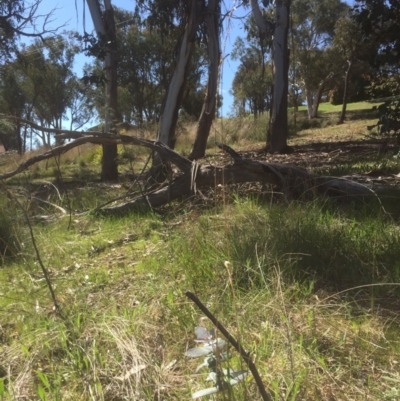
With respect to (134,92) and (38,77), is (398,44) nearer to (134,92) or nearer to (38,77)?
(134,92)

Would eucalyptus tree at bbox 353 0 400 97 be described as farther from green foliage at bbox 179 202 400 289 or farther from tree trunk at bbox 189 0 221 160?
tree trunk at bbox 189 0 221 160

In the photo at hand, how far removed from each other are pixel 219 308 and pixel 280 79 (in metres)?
9.28

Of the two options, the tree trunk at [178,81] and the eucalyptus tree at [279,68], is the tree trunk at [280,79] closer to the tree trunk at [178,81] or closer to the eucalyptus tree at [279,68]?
the eucalyptus tree at [279,68]

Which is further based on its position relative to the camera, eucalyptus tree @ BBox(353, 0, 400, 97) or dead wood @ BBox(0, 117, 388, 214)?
eucalyptus tree @ BBox(353, 0, 400, 97)

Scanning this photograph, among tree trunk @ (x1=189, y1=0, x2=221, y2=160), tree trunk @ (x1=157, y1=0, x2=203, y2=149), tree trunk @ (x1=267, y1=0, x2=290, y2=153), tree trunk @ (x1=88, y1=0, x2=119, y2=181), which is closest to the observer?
tree trunk @ (x1=157, y1=0, x2=203, y2=149)

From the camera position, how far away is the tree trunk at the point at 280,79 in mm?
10570

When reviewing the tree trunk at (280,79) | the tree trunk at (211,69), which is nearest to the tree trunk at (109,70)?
the tree trunk at (211,69)

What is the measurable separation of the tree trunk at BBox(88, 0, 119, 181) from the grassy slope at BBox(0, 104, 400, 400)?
5.29 meters

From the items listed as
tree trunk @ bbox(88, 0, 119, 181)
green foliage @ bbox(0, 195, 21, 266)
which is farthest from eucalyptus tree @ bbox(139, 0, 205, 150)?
green foliage @ bbox(0, 195, 21, 266)

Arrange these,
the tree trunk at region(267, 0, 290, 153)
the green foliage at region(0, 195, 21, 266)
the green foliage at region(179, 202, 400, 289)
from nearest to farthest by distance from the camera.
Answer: the green foliage at region(179, 202, 400, 289) → the green foliage at region(0, 195, 21, 266) → the tree trunk at region(267, 0, 290, 153)

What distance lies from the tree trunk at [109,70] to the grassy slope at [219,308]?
5.29 meters

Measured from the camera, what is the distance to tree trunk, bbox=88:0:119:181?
884cm

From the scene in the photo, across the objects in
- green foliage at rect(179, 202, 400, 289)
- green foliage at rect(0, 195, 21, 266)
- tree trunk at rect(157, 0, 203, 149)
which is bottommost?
green foliage at rect(0, 195, 21, 266)

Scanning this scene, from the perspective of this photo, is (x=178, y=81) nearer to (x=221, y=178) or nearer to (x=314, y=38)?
(x=221, y=178)
